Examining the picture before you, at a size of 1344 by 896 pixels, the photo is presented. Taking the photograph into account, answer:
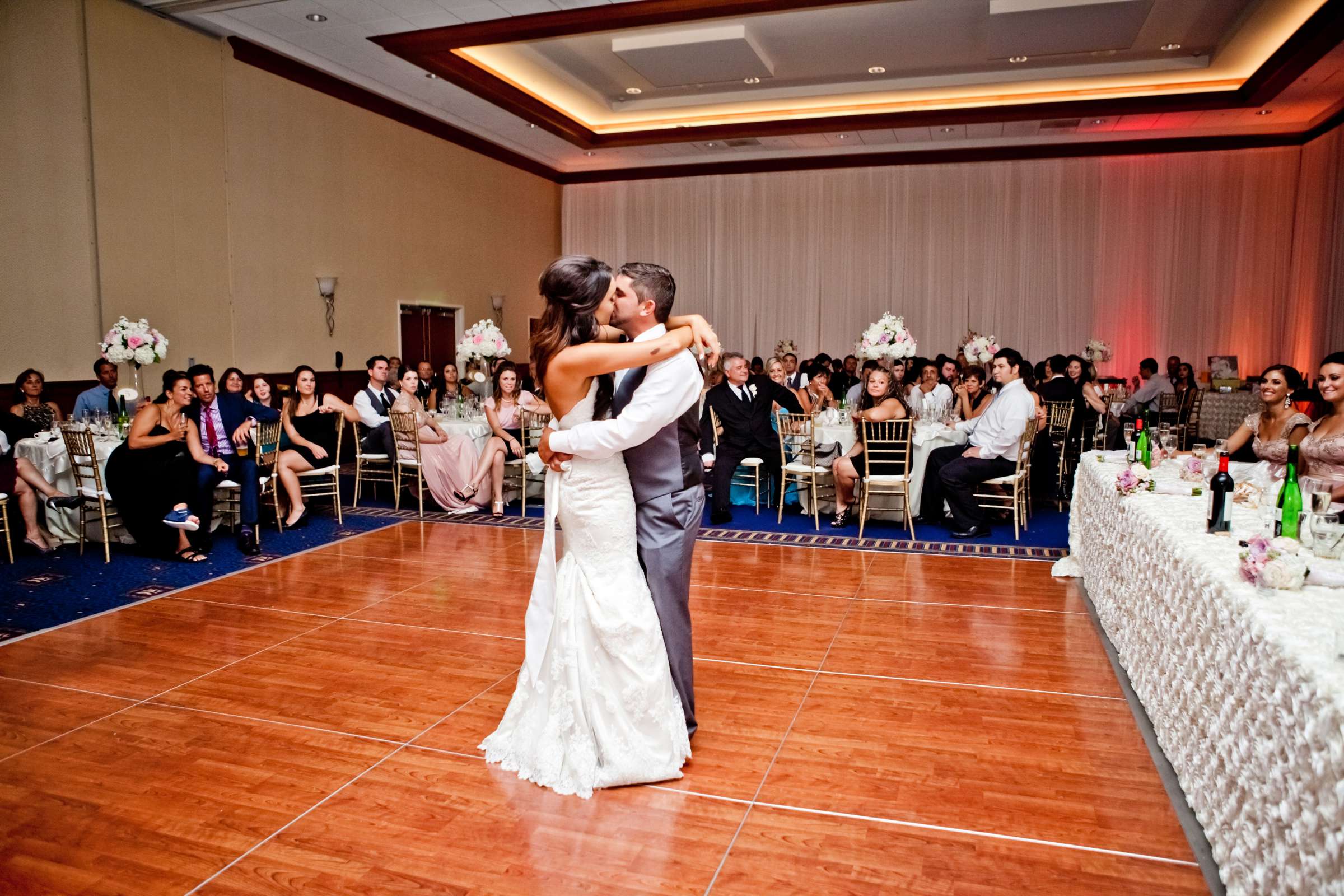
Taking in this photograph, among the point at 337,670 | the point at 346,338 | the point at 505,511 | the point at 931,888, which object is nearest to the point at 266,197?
the point at 346,338

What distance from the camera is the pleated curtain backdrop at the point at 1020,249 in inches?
539

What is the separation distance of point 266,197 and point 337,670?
752 cm

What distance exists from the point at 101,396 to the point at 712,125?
9135 millimetres

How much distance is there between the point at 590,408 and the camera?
10.4 ft

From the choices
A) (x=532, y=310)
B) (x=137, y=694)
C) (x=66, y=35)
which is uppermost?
(x=66, y=35)

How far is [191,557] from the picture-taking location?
653 centimetres

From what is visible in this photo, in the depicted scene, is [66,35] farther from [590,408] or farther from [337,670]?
[590,408]

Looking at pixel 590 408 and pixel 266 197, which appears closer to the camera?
pixel 590 408

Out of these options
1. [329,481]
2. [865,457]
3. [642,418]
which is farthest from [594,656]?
[329,481]

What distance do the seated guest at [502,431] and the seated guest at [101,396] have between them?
2.99 meters

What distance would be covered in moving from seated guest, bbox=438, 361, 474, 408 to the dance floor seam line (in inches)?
220

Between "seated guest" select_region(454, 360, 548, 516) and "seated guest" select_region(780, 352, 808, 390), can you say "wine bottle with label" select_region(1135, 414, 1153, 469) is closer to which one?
"seated guest" select_region(454, 360, 548, 516)

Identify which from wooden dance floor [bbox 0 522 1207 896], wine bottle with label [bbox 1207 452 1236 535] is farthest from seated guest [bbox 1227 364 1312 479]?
wine bottle with label [bbox 1207 452 1236 535]

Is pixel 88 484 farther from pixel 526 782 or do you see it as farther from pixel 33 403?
pixel 526 782
